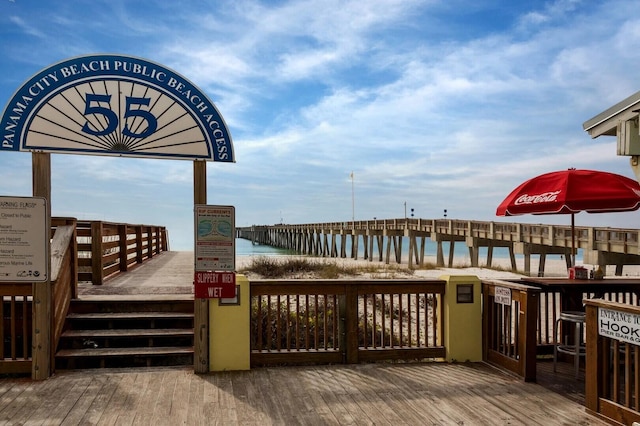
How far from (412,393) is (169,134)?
3749 mm

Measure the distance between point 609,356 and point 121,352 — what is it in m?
5.12

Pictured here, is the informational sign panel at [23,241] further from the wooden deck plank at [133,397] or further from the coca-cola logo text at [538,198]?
the coca-cola logo text at [538,198]

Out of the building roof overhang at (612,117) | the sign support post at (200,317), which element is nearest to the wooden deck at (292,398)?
the sign support post at (200,317)

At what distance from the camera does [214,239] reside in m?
5.46

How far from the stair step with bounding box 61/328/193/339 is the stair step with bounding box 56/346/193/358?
0.16 metres

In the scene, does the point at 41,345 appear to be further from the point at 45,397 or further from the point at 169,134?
the point at 169,134

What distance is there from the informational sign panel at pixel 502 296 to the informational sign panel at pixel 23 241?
5.00 metres

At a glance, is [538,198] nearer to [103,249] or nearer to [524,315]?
[524,315]

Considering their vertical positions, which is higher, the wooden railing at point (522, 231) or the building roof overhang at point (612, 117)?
the building roof overhang at point (612, 117)

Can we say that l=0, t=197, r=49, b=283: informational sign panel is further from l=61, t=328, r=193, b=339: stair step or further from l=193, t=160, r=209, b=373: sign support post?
l=193, t=160, r=209, b=373: sign support post

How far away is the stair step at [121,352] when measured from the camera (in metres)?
5.69

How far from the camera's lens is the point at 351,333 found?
5723mm

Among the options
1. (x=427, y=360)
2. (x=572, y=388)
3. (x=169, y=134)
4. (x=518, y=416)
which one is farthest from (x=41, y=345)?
(x=572, y=388)

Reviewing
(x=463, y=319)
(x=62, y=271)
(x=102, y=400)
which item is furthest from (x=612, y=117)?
(x=62, y=271)
